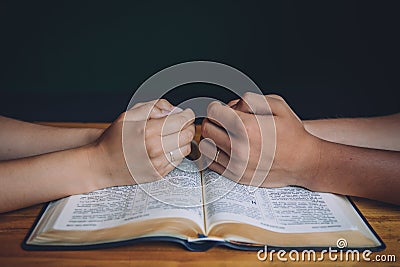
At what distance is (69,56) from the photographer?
3070mm

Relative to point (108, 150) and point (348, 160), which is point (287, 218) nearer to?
point (348, 160)

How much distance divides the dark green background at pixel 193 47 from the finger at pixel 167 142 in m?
2.09

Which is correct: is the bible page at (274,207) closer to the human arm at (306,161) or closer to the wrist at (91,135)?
the human arm at (306,161)

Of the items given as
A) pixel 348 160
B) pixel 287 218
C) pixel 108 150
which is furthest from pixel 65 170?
pixel 348 160

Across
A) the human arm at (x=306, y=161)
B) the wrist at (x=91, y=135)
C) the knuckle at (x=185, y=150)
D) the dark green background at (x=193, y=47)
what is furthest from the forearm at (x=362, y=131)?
the dark green background at (x=193, y=47)

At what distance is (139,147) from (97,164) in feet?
0.26

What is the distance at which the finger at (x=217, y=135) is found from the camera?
0.87 metres

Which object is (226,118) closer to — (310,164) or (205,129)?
(205,129)

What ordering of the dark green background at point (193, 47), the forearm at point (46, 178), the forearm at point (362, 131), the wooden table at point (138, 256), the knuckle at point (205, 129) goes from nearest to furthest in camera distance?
the wooden table at point (138, 256) → the forearm at point (46, 178) → the knuckle at point (205, 129) → the forearm at point (362, 131) → the dark green background at point (193, 47)

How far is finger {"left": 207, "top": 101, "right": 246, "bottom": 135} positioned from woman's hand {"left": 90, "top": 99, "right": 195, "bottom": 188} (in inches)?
1.7

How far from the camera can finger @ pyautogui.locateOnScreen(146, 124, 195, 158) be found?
838 mm

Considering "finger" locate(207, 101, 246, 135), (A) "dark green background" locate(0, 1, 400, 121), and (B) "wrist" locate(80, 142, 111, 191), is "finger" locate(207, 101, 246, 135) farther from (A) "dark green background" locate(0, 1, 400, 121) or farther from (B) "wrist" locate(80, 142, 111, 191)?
(A) "dark green background" locate(0, 1, 400, 121)

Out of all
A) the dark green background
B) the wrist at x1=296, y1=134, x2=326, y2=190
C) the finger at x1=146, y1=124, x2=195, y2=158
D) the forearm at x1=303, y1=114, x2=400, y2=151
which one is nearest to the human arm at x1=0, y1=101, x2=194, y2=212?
the finger at x1=146, y1=124, x2=195, y2=158

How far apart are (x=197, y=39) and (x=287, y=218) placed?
2.40 m
